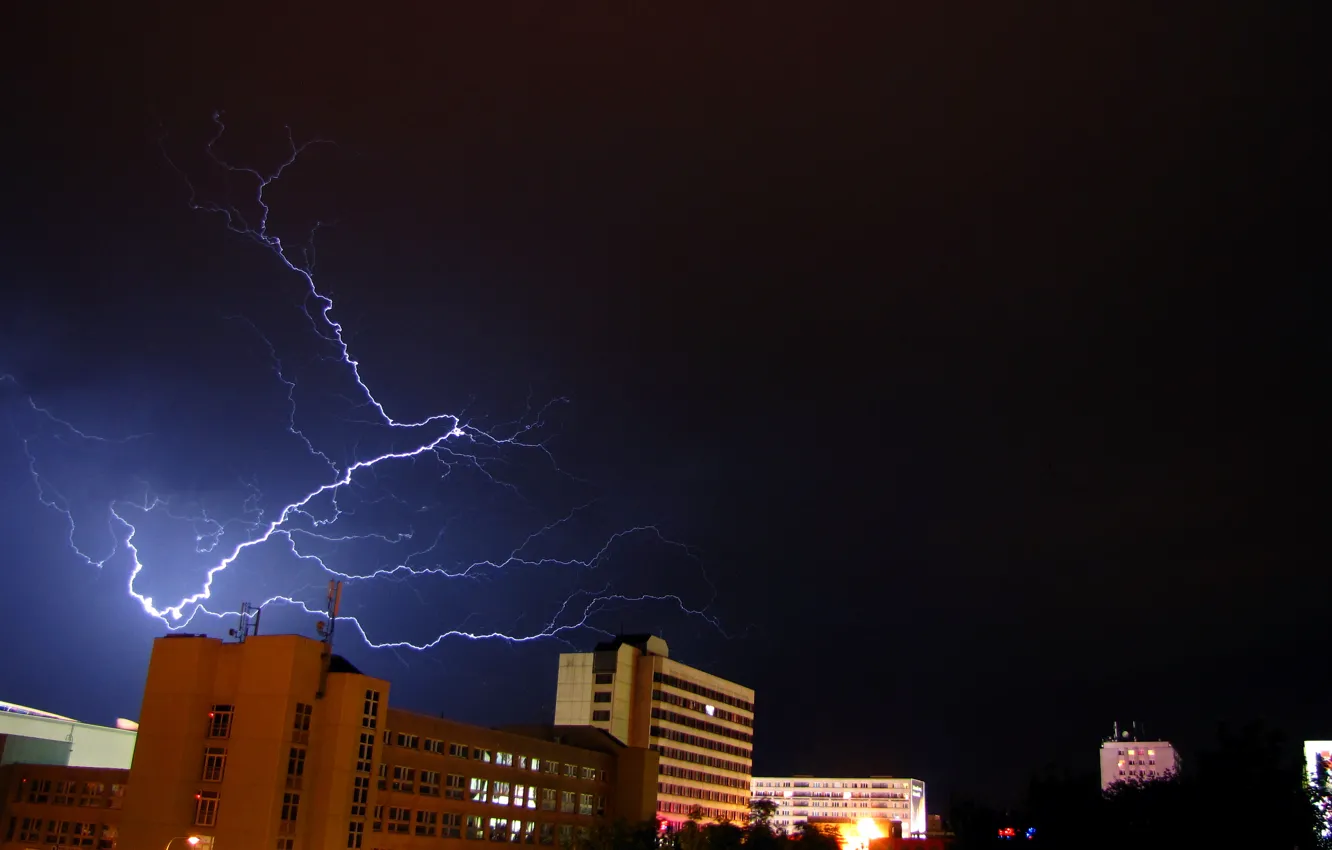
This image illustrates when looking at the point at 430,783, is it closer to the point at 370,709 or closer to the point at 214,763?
the point at 370,709

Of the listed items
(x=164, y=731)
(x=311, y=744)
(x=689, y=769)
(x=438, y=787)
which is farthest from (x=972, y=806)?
(x=164, y=731)

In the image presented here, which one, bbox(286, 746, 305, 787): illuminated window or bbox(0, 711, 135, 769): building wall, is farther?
bbox(0, 711, 135, 769): building wall

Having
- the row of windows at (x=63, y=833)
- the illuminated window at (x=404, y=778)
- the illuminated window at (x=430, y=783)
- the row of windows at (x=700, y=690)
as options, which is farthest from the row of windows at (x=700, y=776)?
the row of windows at (x=63, y=833)

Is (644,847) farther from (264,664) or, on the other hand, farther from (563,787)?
(264,664)

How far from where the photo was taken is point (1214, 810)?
54.1 m

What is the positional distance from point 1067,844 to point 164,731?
162ft

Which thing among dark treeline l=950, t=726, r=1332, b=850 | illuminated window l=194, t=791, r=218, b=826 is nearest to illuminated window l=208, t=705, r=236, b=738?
illuminated window l=194, t=791, r=218, b=826

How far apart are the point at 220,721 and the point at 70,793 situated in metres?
9.30

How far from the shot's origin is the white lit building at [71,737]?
72625 millimetres

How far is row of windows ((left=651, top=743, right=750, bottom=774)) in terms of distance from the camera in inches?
4230

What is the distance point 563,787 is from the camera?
79.9m

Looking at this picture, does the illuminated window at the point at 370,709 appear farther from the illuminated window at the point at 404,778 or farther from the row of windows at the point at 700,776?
the row of windows at the point at 700,776

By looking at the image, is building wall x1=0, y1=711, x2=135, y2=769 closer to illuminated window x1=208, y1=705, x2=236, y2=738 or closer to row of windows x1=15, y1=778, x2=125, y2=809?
row of windows x1=15, y1=778, x2=125, y2=809

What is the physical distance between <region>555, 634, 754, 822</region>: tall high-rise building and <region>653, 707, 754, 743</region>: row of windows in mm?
93
